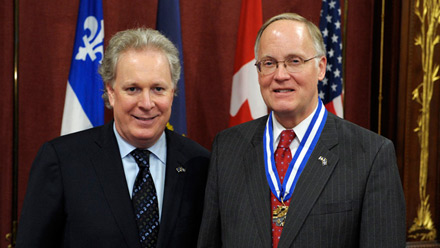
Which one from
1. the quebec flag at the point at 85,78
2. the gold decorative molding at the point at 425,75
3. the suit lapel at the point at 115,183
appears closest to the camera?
the suit lapel at the point at 115,183

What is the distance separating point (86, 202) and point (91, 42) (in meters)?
1.63

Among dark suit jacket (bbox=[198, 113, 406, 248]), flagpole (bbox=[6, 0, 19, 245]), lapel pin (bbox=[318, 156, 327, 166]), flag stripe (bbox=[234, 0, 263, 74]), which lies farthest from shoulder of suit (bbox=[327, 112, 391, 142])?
flagpole (bbox=[6, 0, 19, 245])

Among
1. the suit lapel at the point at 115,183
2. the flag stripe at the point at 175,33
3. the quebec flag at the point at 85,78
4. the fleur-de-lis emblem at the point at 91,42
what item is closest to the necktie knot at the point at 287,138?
the suit lapel at the point at 115,183

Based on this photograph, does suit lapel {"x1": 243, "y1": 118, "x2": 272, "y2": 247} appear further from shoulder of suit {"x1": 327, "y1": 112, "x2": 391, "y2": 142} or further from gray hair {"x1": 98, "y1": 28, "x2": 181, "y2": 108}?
gray hair {"x1": 98, "y1": 28, "x2": 181, "y2": 108}

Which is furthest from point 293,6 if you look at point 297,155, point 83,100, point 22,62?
point 297,155

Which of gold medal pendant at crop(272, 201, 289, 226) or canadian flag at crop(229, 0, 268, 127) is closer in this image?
gold medal pendant at crop(272, 201, 289, 226)

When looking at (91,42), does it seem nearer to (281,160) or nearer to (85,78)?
(85,78)

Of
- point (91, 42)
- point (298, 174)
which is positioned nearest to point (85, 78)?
point (91, 42)

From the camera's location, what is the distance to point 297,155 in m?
1.96

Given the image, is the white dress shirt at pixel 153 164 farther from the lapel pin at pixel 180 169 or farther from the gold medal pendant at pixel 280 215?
the gold medal pendant at pixel 280 215

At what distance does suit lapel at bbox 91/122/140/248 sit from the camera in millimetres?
2033

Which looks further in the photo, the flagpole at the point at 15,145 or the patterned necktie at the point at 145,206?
the flagpole at the point at 15,145

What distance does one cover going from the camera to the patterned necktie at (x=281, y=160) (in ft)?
6.19

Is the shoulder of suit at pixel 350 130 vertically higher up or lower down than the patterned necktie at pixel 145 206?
higher up
